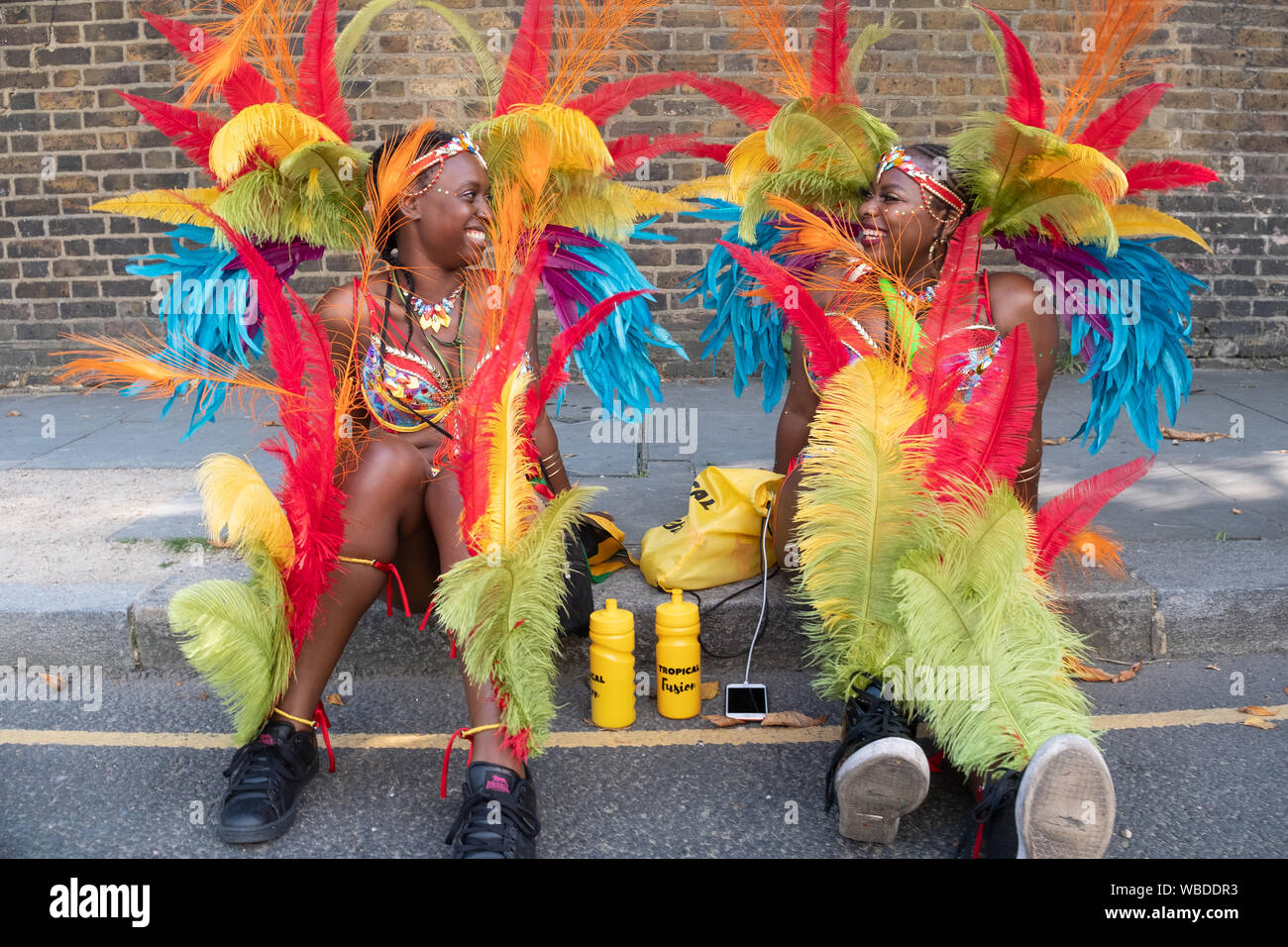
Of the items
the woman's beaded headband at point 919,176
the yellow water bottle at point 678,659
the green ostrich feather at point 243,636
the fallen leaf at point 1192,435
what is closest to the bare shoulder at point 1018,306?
the woman's beaded headband at point 919,176

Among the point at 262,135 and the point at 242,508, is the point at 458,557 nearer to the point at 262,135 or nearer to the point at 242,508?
the point at 242,508

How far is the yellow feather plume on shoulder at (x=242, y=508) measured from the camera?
2.51 m

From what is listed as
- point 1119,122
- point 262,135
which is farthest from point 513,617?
point 1119,122

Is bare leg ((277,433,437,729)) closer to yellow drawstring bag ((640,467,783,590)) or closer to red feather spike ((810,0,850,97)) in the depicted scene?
yellow drawstring bag ((640,467,783,590))

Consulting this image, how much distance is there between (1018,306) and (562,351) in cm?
138

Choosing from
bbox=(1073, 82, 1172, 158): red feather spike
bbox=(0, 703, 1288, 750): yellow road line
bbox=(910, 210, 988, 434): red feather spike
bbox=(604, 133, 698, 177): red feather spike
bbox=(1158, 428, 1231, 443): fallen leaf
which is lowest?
bbox=(0, 703, 1288, 750): yellow road line

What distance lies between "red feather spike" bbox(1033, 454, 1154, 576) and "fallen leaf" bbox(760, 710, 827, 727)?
74cm

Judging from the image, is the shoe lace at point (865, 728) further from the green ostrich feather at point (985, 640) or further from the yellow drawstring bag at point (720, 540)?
the yellow drawstring bag at point (720, 540)

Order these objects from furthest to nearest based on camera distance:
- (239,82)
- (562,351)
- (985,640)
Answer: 1. (239,82)
2. (562,351)
3. (985,640)

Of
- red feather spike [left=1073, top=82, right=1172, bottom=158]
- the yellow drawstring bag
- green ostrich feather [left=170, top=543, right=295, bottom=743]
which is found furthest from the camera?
the yellow drawstring bag

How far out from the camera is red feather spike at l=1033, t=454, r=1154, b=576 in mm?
2799

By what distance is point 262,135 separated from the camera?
2.87 m

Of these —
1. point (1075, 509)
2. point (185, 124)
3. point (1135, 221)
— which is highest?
point (185, 124)

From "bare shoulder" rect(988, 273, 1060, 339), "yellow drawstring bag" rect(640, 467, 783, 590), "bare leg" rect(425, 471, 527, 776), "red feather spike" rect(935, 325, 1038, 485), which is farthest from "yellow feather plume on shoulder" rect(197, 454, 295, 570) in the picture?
"bare shoulder" rect(988, 273, 1060, 339)
